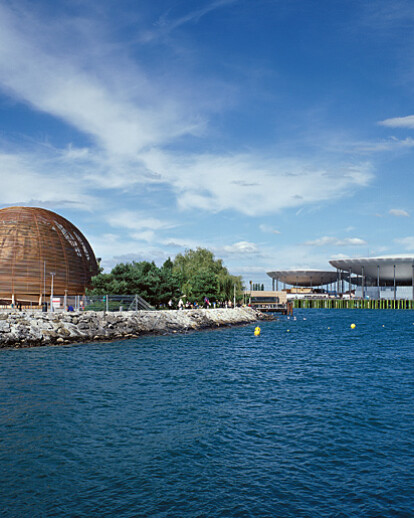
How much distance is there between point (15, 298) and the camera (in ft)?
228

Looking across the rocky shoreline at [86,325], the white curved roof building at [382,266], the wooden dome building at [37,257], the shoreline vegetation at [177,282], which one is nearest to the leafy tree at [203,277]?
the shoreline vegetation at [177,282]

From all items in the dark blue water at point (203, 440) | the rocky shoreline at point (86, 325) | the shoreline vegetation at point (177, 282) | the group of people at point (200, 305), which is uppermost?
the shoreline vegetation at point (177, 282)

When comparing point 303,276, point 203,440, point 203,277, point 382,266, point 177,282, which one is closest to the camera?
point 203,440

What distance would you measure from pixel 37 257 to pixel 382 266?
121 m

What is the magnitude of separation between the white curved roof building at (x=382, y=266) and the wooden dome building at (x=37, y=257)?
10401 centimetres

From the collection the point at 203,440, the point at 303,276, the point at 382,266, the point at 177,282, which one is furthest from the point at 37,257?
the point at 303,276

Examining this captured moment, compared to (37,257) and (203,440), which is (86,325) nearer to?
(203,440)

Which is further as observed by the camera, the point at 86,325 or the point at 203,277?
the point at 203,277

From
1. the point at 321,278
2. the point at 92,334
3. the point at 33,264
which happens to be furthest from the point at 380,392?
the point at 321,278

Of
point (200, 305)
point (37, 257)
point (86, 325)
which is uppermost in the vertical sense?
point (37, 257)

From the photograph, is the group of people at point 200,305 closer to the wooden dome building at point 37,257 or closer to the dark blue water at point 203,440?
the wooden dome building at point 37,257

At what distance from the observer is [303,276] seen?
19350 cm

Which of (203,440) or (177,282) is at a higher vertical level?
(177,282)

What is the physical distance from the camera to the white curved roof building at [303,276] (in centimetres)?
18950
